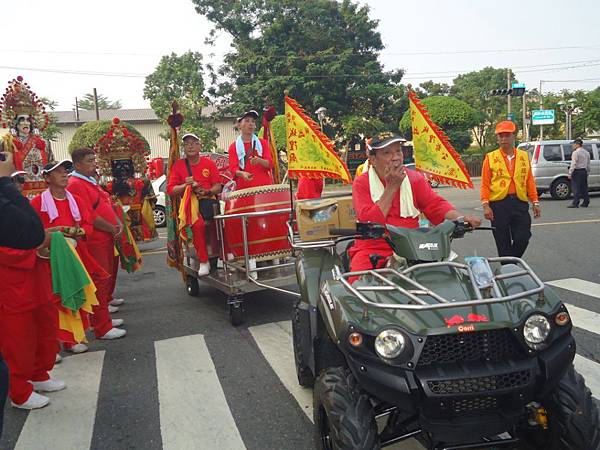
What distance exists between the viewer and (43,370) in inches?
167

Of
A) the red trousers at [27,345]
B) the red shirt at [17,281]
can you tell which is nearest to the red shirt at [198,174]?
the red trousers at [27,345]

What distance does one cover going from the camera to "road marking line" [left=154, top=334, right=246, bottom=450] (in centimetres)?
341

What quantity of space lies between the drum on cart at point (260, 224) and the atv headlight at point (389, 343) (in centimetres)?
347

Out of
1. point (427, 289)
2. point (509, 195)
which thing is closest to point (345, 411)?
point (427, 289)

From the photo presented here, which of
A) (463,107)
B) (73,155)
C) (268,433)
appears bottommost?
(268,433)

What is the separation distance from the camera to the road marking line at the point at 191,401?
3414mm

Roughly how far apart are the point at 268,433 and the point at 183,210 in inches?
132

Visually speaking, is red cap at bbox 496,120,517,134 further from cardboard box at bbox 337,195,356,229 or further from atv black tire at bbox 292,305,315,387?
atv black tire at bbox 292,305,315,387

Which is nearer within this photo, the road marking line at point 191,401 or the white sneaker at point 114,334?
the road marking line at point 191,401

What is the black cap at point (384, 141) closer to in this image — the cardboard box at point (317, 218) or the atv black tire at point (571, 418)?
the cardboard box at point (317, 218)

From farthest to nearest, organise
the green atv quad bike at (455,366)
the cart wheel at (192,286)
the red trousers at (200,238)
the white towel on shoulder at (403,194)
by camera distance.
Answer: the cart wheel at (192,286)
the red trousers at (200,238)
the white towel on shoulder at (403,194)
the green atv quad bike at (455,366)

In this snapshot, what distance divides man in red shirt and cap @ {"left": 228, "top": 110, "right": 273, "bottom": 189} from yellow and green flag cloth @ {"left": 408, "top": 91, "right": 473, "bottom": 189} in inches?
106

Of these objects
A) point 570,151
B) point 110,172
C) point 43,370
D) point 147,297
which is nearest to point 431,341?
point 43,370

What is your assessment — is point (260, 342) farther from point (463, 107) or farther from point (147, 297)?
point (463, 107)
